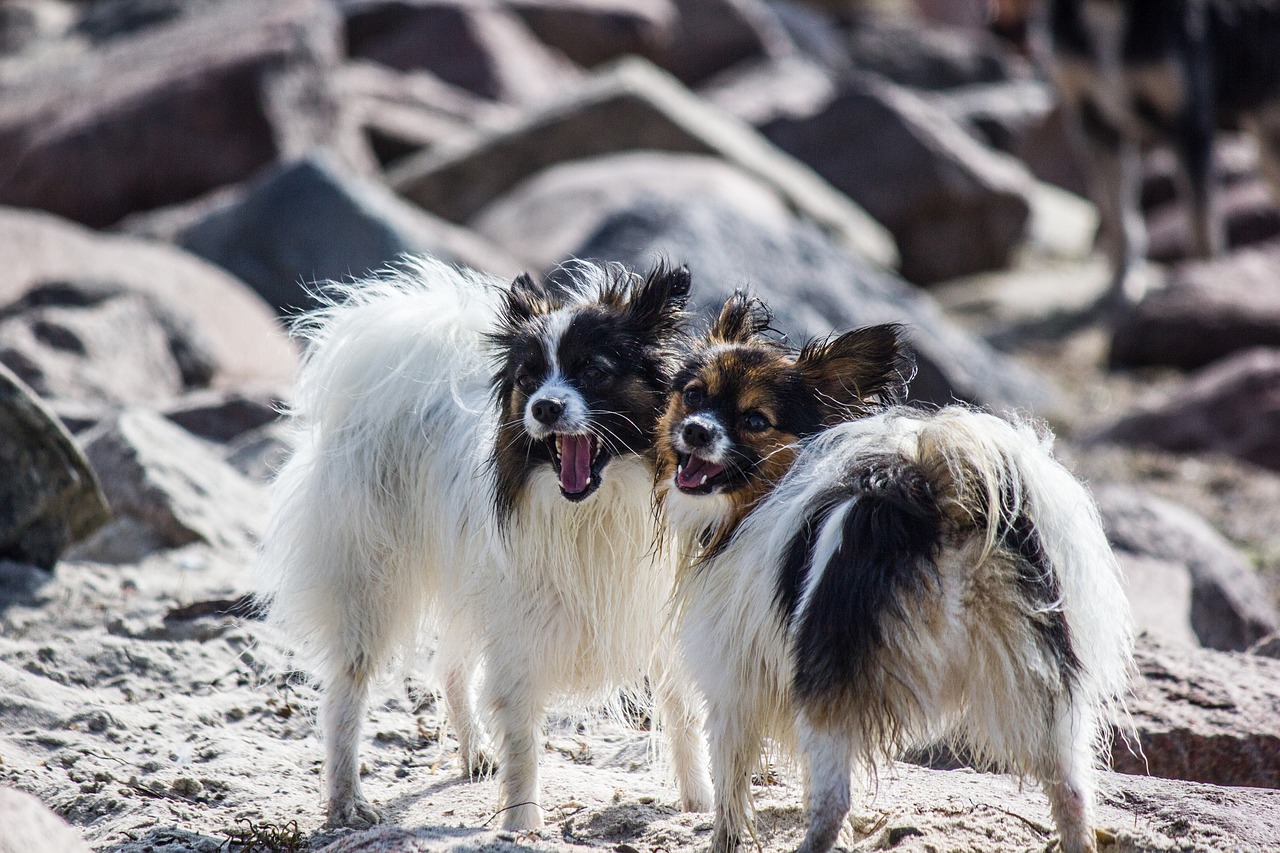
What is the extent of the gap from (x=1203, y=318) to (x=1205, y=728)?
843 cm

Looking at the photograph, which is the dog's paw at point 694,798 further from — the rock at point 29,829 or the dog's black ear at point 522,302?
the rock at point 29,829

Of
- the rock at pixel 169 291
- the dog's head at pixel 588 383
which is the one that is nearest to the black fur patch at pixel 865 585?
the dog's head at pixel 588 383

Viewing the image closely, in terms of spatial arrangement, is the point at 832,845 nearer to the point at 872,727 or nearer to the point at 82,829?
the point at 872,727

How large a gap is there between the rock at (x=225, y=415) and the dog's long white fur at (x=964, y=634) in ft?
16.6

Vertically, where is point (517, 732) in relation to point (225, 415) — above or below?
below

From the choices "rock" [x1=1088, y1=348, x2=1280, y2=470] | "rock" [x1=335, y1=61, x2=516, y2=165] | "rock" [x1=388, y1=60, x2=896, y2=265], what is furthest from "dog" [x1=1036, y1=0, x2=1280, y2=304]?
"rock" [x1=335, y1=61, x2=516, y2=165]

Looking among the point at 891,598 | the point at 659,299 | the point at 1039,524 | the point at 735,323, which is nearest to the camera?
the point at 891,598

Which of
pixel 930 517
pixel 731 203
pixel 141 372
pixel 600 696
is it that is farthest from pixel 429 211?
pixel 930 517

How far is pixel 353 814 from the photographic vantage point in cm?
442

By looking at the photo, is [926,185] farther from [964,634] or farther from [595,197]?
[964,634]

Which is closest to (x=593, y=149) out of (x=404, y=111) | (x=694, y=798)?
A: (x=404, y=111)

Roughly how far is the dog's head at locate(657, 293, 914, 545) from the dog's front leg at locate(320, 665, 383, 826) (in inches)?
Result: 56.9

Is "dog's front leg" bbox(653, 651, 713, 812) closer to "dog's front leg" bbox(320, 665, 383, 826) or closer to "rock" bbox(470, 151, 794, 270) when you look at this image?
"dog's front leg" bbox(320, 665, 383, 826)

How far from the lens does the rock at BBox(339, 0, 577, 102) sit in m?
19.2
